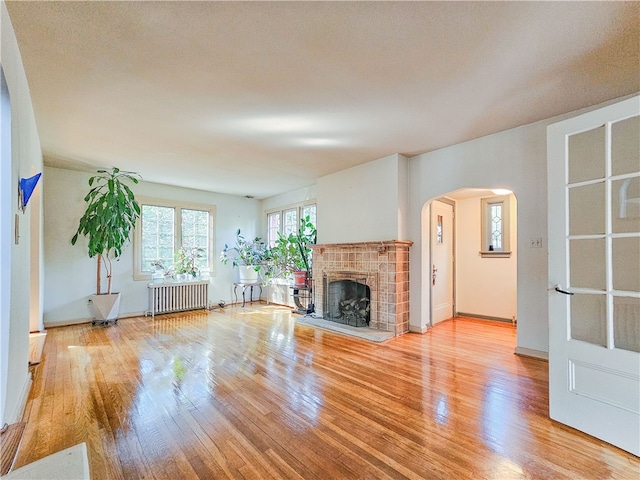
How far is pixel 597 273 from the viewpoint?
1.95 meters

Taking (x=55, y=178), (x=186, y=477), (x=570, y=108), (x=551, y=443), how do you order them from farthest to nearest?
1. (x=55, y=178)
2. (x=570, y=108)
3. (x=551, y=443)
4. (x=186, y=477)

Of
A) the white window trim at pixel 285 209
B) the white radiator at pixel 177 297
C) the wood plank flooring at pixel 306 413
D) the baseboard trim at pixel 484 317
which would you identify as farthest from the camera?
the white window trim at pixel 285 209

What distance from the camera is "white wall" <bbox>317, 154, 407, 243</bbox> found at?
14.4 feet

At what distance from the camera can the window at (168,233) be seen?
586 cm

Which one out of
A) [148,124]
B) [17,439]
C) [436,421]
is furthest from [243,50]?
[436,421]

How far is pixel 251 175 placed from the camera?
17.8 feet

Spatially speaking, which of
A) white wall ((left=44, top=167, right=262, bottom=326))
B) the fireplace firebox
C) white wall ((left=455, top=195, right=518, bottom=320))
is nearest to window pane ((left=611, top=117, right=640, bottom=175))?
the fireplace firebox

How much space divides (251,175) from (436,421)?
4696 millimetres

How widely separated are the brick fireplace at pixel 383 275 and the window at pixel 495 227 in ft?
6.33

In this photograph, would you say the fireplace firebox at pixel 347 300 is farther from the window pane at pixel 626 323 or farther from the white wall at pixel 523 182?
the window pane at pixel 626 323

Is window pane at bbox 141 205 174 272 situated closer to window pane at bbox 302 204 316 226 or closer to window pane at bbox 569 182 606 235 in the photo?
window pane at bbox 302 204 316 226

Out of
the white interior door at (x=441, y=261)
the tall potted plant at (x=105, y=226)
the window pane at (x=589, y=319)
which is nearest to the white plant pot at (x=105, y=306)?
the tall potted plant at (x=105, y=226)

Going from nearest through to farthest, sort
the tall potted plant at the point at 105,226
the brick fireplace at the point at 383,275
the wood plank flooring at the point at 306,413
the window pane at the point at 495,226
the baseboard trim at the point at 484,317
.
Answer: the wood plank flooring at the point at 306,413 → the brick fireplace at the point at 383,275 → the tall potted plant at the point at 105,226 → the baseboard trim at the point at 484,317 → the window pane at the point at 495,226

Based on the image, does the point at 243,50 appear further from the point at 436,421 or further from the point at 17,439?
the point at 436,421
